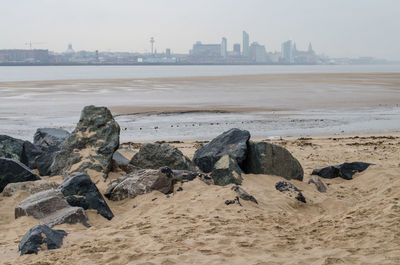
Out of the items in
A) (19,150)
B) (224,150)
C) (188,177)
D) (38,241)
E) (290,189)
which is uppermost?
(224,150)

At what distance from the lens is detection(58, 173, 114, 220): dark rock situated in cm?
737

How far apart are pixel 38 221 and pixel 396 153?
373 inches

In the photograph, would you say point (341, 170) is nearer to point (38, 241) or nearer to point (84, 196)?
point (84, 196)

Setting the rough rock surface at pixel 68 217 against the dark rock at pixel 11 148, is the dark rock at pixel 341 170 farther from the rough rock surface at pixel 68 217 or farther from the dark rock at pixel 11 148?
the dark rock at pixel 11 148

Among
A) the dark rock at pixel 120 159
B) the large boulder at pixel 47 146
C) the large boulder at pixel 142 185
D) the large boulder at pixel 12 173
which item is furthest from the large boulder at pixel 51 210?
the large boulder at pixel 47 146

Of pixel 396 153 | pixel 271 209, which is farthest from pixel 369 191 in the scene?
pixel 396 153

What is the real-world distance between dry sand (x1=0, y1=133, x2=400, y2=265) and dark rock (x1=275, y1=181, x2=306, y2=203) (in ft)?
0.54

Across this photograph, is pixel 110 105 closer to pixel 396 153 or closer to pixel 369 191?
pixel 396 153

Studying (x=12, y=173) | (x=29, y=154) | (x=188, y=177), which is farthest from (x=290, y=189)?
(x=29, y=154)

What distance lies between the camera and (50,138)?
477 inches

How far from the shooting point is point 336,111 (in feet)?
83.5

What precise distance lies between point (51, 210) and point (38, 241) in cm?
143

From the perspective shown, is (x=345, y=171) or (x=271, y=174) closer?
(x=271, y=174)

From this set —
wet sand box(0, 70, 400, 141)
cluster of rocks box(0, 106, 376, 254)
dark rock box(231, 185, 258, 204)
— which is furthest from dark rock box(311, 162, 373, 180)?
wet sand box(0, 70, 400, 141)
